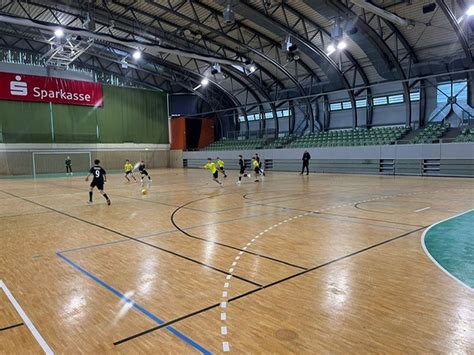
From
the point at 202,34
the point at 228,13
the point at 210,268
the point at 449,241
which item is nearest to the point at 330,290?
the point at 210,268

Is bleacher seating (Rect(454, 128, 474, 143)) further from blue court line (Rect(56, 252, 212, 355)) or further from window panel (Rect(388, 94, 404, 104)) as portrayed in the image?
blue court line (Rect(56, 252, 212, 355))

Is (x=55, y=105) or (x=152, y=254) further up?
(x=55, y=105)

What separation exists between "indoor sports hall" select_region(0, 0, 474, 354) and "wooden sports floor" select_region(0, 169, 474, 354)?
0.10ft

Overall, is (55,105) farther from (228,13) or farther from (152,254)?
(152,254)

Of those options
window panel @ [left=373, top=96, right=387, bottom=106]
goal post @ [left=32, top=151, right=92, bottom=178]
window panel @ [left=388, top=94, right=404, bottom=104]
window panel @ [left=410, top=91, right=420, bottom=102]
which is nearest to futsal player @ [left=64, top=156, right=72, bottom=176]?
goal post @ [left=32, top=151, right=92, bottom=178]

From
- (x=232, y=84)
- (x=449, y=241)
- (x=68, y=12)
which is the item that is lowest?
(x=449, y=241)

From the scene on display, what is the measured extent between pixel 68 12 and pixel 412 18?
71.2ft

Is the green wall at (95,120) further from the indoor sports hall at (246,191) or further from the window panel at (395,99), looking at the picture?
the window panel at (395,99)

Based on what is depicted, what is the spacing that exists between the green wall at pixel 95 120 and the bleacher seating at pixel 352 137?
1685 centimetres

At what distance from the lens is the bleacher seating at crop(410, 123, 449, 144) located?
22.0 metres

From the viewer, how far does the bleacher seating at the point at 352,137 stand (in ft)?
80.4

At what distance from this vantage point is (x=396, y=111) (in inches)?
1046

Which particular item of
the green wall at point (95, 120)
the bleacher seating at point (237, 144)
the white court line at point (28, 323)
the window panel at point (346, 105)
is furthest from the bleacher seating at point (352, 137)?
the white court line at point (28, 323)

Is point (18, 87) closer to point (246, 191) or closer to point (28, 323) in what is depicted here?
point (246, 191)
